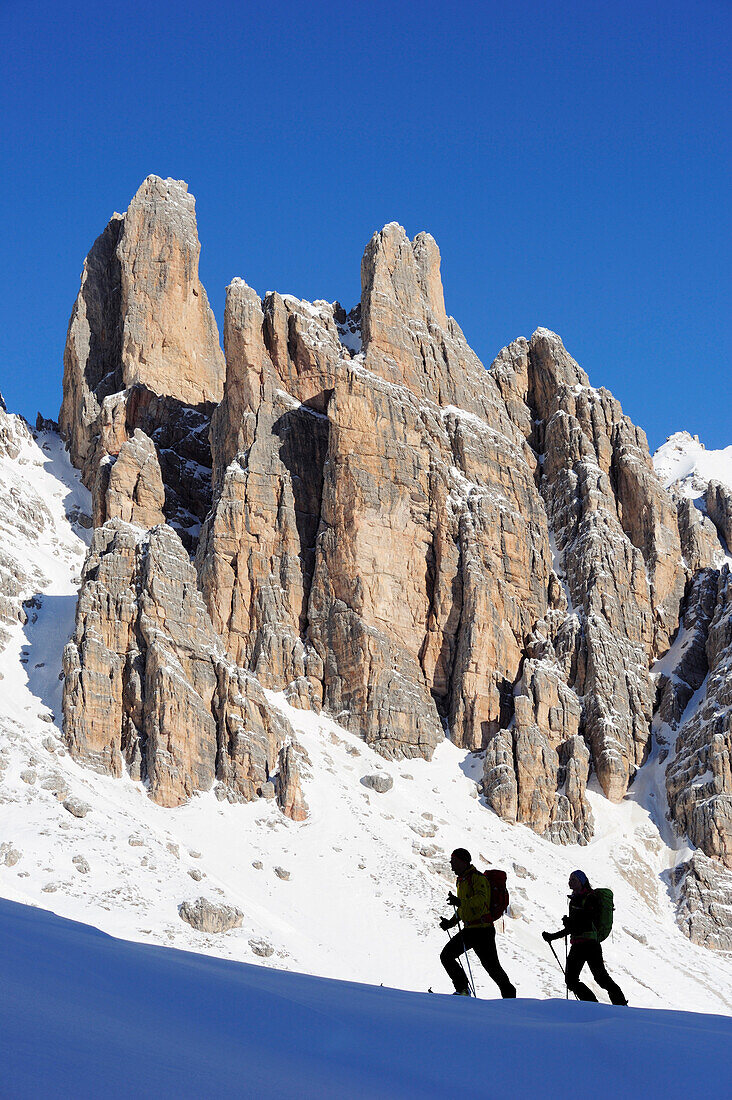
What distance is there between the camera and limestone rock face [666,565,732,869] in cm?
6875

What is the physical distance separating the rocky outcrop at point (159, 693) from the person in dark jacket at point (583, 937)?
164 feet

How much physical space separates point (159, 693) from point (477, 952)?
51.6 meters

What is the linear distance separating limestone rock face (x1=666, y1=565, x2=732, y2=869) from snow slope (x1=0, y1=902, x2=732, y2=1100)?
6598 cm

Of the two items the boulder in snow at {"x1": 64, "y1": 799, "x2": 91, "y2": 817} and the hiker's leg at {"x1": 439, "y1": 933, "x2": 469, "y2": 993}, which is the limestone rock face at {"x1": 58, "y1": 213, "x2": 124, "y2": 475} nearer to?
the boulder in snow at {"x1": 64, "y1": 799, "x2": 91, "y2": 817}

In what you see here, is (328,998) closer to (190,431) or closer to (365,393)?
(365,393)

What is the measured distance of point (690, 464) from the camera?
470 feet

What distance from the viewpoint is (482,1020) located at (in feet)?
24.9

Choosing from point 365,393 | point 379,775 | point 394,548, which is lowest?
point 379,775

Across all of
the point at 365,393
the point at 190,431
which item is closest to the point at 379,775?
the point at 365,393

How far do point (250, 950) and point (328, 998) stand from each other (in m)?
41.2

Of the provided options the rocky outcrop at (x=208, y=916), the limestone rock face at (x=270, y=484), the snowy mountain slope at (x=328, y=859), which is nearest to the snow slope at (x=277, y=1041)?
the snowy mountain slope at (x=328, y=859)

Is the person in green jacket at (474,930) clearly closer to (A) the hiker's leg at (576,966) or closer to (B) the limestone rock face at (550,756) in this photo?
(A) the hiker's leg at (576,966)

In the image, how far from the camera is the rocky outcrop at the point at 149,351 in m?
92.5

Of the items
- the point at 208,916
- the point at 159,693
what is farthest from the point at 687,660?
the point at 208,916
